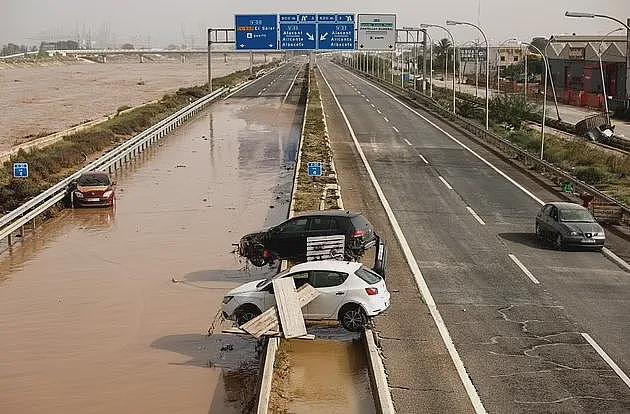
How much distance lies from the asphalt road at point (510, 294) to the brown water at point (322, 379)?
2.53ft

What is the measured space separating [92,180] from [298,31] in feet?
135

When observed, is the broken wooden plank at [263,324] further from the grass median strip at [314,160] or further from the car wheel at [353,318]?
the grass median strip at [314,160]

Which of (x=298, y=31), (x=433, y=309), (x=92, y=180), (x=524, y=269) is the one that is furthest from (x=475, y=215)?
(x=298, y=31)

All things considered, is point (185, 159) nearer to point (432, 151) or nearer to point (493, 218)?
point (432, 151)

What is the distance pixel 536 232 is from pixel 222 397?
14.7 meters

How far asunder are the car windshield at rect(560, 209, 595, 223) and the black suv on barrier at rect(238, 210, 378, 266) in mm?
6438

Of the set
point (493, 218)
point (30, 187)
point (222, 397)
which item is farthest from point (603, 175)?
point (222, 397)

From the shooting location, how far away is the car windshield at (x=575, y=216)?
85.8ft

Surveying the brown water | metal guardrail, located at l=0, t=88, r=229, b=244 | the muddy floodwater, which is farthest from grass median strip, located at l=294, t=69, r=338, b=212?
the brown water

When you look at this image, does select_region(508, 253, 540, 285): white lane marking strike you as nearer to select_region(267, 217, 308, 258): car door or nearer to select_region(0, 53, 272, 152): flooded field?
select_region(267, 217, 308, 258): car door

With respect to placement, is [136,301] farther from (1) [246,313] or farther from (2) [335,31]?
(2) [335,31]

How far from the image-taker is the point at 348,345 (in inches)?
669

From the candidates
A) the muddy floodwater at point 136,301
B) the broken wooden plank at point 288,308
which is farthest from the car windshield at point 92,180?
the broken wooden plank at point 288,308

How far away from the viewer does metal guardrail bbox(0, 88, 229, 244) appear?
2912 cm
